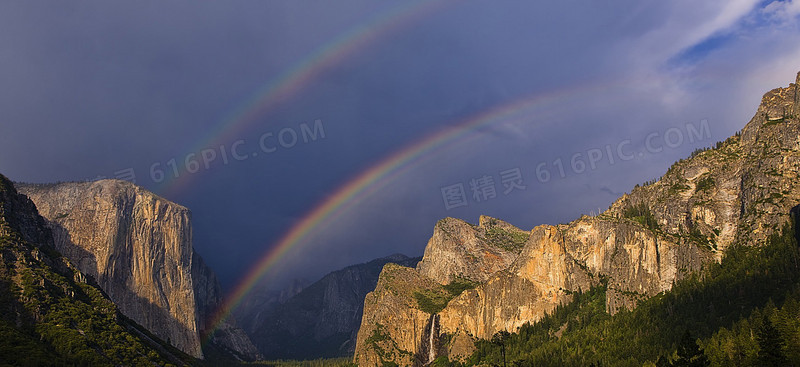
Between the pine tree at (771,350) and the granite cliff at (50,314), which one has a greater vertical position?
the granite cliff at (50,314)

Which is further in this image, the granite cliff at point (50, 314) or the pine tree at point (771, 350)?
the granite cliff at point (50, 314)

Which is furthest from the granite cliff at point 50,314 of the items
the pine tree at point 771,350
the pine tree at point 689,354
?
the pine tree at point 771,350

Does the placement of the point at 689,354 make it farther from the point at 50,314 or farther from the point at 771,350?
the point at 50,314

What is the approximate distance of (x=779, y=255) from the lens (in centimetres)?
19875

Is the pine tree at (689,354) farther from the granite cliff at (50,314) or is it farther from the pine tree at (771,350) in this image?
the granite cliff at (50,314)

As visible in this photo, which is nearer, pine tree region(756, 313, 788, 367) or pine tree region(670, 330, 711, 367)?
pine tree region(756, 313, 788, 367)

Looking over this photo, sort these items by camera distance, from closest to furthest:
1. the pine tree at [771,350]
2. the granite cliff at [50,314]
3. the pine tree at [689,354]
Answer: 1. the pine tree at [771,350]
2. the pine tree at [689,354]
3. the granite cliff at [50,314]

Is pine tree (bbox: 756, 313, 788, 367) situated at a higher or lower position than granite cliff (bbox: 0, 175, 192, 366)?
lower

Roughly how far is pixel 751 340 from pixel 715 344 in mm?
10645

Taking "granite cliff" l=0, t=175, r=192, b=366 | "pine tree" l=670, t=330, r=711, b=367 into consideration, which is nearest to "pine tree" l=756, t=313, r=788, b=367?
"pine tree" l=670, t=330, r=711, b=367

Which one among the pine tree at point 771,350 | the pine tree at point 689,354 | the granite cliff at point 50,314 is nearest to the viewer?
the pine tree at point 771,350

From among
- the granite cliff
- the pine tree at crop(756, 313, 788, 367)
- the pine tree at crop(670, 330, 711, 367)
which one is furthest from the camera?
the granite cliff

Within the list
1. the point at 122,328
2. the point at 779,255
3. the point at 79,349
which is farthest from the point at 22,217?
the point at 779,255

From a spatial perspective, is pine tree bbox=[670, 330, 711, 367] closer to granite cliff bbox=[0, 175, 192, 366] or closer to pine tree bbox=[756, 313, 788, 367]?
pine tree bbox=[756, 313, 788, 367]
